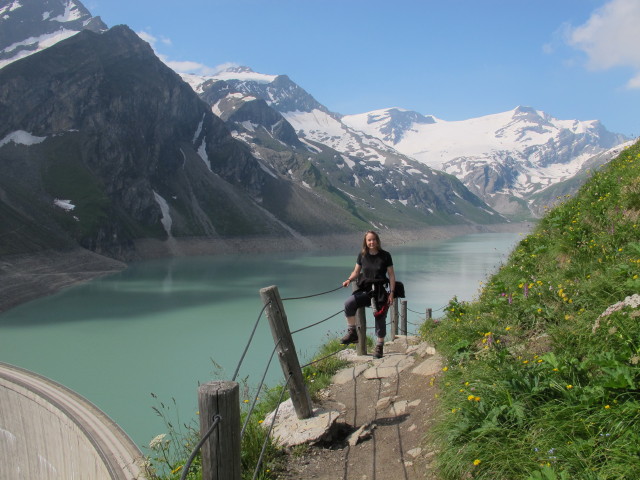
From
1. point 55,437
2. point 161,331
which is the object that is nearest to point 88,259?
point 161,331

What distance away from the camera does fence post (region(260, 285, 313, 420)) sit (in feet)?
22.3

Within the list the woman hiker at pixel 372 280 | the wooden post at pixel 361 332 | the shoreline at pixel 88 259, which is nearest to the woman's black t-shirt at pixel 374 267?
the woman hiker at pixel 372 280

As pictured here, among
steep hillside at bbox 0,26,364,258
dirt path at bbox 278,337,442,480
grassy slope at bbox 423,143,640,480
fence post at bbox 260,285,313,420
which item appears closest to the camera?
grassy slope at bbox 423,143,640,480

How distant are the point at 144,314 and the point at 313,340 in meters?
21.5

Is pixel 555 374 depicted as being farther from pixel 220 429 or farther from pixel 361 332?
pixel 361 332

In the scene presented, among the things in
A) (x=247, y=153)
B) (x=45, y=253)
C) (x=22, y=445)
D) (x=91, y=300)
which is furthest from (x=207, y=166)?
(x=22, y=445)

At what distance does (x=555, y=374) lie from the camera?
4828 mm

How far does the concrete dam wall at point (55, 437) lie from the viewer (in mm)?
10297

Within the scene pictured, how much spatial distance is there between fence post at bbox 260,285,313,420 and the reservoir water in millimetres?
769

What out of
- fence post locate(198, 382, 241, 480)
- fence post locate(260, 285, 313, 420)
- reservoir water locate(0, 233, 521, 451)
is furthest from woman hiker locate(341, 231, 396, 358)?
fence post locate(198, 382, 241, 480)

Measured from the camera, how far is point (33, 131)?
5103 inches

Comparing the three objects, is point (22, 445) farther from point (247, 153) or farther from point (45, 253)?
point (247, 153)

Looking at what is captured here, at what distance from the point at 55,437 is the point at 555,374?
13.4 metres

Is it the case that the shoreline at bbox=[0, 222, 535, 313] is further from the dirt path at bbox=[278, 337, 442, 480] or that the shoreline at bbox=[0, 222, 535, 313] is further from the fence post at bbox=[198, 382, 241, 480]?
the fence post at bbox=[198, 382, 241, 480]
